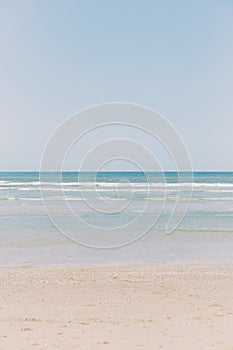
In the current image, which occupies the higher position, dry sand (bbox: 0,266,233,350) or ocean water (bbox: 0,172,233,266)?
dry sand (bbox: 0,266,233,350)

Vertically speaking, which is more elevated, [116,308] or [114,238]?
[116,308]

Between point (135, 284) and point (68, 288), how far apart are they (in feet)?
4.86

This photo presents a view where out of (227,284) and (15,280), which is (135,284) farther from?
(15,280)

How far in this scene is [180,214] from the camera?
27.3 m

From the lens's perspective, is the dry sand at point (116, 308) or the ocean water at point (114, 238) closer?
the dry sand at point (116, 308)

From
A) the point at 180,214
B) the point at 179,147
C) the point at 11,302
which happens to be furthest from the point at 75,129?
the point at 180,214

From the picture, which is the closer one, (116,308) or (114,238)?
(116,308)

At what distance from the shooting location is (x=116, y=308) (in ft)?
27.7

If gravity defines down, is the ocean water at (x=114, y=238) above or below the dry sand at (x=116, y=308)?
below

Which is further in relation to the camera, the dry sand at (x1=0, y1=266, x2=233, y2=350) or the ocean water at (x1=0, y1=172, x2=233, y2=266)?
the ocean water at (x1=0, y1=172, x2=233, y2=266)

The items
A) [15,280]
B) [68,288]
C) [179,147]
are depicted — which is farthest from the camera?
[179,147]

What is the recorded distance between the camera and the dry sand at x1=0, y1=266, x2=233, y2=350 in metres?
6.64

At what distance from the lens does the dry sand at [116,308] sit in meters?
6.64

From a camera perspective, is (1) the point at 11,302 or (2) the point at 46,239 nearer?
(1) the point at 11,302
